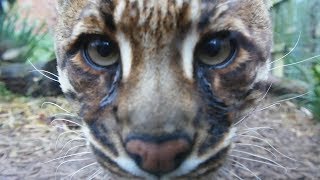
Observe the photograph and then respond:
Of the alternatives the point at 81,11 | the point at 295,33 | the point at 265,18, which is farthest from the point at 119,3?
the point at 295,33

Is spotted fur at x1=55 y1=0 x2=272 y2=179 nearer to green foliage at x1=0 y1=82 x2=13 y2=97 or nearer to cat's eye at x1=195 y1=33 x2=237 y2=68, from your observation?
cat's eye at x1=195 y1=33 x2=237 y2=68

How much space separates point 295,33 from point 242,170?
12.0 ft

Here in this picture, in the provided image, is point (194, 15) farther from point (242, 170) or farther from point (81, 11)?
point (242, 170)

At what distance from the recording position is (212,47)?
3107 millimetres

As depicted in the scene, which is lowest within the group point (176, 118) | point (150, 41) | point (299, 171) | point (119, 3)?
point (299, 171)

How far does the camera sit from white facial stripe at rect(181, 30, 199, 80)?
2922 mm

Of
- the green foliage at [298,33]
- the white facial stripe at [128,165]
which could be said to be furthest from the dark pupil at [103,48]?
the green foliage at [298,33]

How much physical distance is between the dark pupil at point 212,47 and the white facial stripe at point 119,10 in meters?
0.50

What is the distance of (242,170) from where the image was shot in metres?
4.80

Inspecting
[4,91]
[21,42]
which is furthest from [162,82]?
[21,42]

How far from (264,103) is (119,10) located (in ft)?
13.8

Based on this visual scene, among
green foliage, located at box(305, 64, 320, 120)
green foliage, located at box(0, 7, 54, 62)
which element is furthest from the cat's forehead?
green foliage, located at box(0, 7, 54, 62)

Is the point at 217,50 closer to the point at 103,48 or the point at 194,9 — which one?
the point at 194,9

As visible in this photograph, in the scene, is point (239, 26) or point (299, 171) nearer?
point (239, 26)
